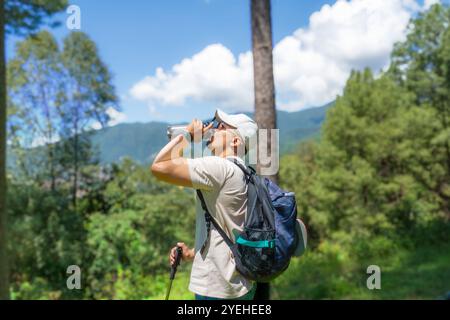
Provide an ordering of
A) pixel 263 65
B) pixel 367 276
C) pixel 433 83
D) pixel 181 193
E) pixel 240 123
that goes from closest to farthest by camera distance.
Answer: pixel 240 123, pixel 263 65, pixel 367 276, pixel 433 83, pixel 181 193

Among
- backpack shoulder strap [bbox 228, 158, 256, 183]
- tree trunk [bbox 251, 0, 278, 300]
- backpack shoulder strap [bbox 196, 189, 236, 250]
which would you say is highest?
tree trunk [bbox 251, 0, 278, 300]

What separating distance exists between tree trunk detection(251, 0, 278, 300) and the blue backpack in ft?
8.19

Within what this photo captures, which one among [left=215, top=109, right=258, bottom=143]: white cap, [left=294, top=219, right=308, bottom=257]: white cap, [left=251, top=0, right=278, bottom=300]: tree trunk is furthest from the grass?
[left=215, top=109, right=258, bottom=143]: white cap

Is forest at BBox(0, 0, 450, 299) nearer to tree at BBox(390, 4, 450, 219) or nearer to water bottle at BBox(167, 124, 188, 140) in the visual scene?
tree at BBox(390, 4, 450, 219)

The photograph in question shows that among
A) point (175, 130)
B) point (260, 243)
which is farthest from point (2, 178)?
point (260, 243)

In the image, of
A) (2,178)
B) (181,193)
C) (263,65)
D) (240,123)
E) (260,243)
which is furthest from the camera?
(181,193)

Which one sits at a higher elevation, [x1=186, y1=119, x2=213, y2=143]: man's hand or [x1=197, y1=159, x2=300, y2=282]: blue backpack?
[x1=186, y1=119, x2=213, y2=143]: man's hand

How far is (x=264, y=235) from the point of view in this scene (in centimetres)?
153

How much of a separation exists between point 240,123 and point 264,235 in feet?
1.49

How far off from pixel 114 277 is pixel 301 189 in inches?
488

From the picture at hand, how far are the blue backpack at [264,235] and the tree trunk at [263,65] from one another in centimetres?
250

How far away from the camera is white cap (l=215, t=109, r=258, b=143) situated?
5.32ft

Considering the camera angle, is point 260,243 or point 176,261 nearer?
point 260,243

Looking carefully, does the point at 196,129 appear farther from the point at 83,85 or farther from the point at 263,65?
the point at 83,85
